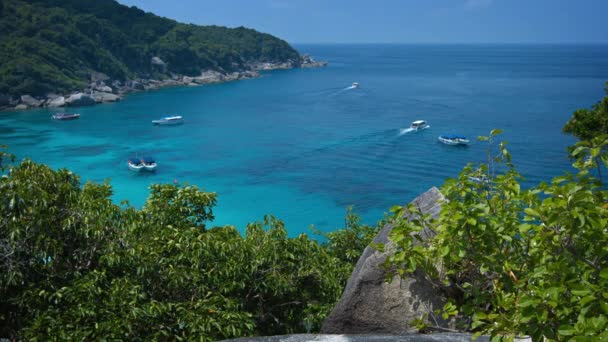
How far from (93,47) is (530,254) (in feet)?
305

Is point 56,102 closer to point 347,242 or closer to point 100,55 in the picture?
point 100,55

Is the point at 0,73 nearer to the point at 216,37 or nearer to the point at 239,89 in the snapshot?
the point at 239,89

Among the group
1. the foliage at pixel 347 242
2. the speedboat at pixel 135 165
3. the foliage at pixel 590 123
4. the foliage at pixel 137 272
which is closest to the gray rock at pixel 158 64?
the speedboat at pixel 135 165

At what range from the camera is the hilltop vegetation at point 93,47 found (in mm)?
69688

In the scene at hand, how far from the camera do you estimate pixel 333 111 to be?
6300 centimetres

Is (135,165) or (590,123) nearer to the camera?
(590,123)

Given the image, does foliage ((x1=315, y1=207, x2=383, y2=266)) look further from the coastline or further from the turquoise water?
the coastline

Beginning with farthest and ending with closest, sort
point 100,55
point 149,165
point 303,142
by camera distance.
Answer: point 100,55 → point 303,142 → point 149,165

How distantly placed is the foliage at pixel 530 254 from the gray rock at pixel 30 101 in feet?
224

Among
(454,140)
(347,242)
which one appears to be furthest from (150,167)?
(347,242)

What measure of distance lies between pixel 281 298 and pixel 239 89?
8316 cm

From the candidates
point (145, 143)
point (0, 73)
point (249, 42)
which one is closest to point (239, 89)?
point (0, 73)

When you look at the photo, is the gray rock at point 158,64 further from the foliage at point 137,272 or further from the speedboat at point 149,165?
the foliage at point 137,272

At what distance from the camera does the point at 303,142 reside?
47094 millimetres
